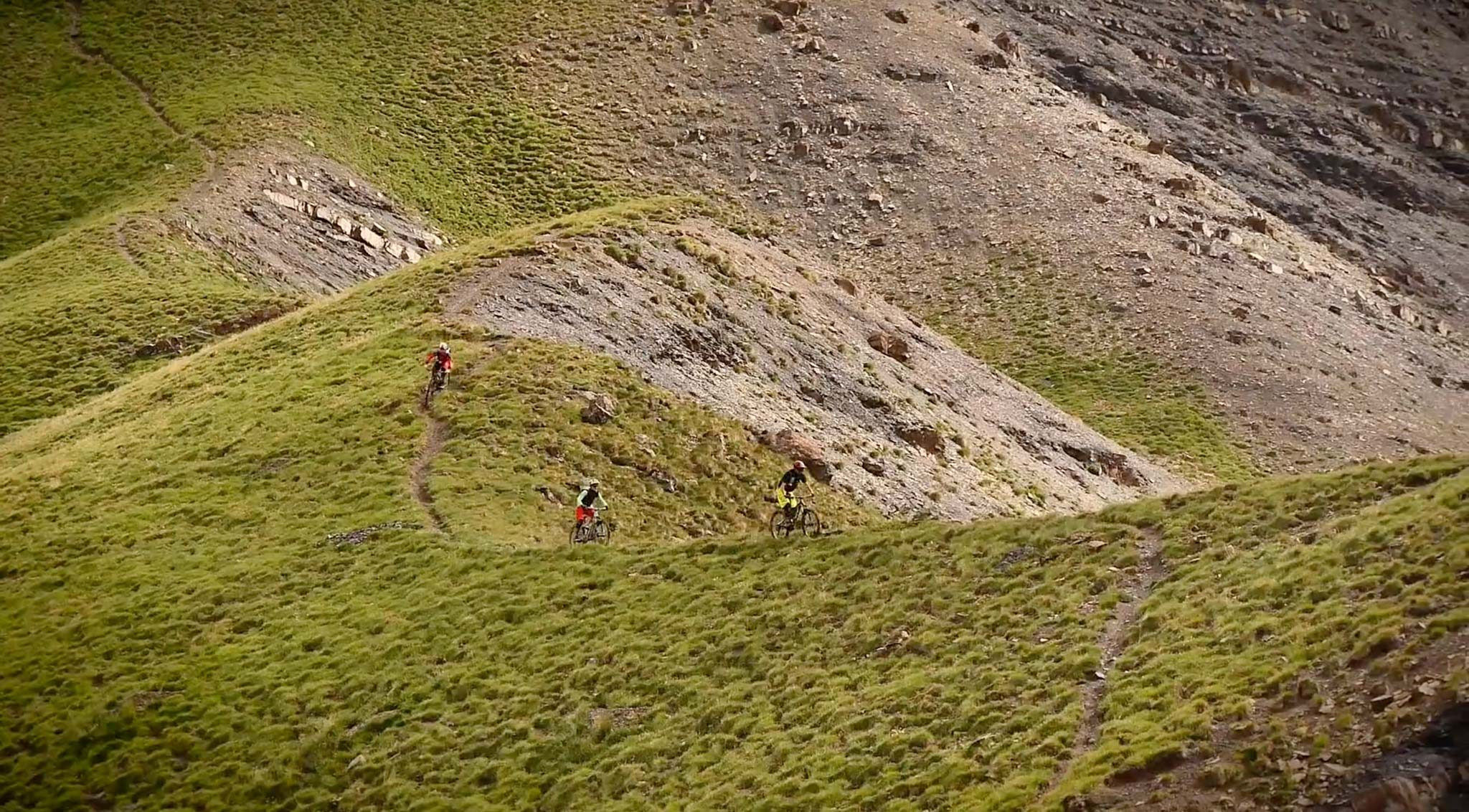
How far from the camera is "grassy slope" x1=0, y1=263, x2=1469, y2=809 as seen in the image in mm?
28656

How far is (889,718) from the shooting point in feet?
99.9

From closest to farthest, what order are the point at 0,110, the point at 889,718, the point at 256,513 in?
the point at 889,718 < the point at 256,513 < the point at 0,110

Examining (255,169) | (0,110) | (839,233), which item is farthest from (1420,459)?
(0,110)

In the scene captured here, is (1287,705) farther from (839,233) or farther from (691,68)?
(691,68)

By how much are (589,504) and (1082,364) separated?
136ft

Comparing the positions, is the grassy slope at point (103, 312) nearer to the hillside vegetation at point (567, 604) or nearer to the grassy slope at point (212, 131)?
the grassy slope at point (212, 131)

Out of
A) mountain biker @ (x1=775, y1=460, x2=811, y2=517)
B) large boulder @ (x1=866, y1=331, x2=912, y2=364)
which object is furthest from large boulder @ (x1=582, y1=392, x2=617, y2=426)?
large boulder @ (x1=866, y1=331, x2=912, y2=364)

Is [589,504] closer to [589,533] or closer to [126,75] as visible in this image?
[589,533]

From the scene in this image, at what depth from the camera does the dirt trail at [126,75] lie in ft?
274

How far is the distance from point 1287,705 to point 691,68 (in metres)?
76.6

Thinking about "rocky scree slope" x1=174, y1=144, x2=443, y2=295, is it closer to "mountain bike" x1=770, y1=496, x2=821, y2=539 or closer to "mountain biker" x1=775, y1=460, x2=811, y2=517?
"mountain bike" x1=770, y1=496, x2=821, y2=539

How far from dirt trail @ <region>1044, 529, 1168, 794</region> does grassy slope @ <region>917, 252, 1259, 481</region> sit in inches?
1258

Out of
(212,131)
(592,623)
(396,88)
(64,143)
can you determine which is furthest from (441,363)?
(396,88)

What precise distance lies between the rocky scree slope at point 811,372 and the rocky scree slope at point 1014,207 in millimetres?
10322
